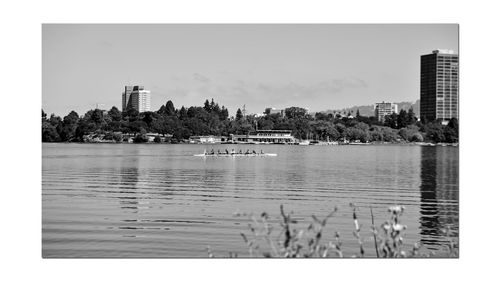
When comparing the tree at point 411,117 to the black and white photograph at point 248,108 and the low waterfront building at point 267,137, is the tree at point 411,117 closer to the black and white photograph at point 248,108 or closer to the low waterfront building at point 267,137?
the black and white photograph at point 248,108

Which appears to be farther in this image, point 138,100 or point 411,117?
point 138,100

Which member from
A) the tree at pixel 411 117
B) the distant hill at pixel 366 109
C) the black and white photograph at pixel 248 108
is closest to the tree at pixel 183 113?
the black and white photograph at pixel 248 108

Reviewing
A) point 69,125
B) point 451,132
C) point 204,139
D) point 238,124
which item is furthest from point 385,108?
point 204,139

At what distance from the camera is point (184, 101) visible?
49.8ft

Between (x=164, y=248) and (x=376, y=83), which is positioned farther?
(x=376, y=83)

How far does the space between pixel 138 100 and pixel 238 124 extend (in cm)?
468

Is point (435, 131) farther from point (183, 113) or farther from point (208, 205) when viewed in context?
point (183, 113)

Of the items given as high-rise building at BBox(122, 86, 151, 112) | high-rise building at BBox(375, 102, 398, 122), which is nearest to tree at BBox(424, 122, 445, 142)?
high-rise building at BBox(375, 102, 398, 122)

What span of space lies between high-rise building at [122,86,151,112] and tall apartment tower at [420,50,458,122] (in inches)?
196

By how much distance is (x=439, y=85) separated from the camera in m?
10.5
